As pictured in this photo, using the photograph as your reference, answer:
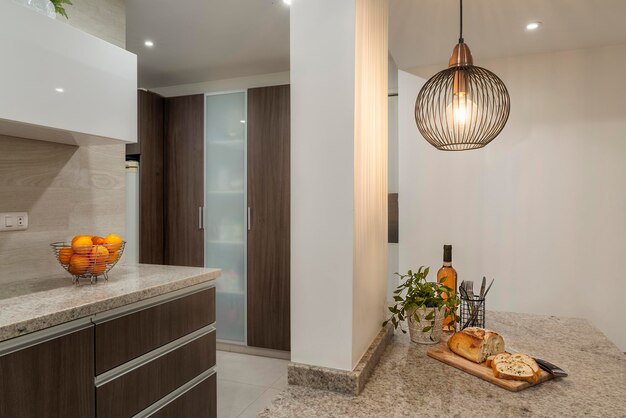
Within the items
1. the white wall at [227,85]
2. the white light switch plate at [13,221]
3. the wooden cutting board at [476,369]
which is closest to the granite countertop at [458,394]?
the wooden cutting board at [476,369]

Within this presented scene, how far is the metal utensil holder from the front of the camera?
4.71ft

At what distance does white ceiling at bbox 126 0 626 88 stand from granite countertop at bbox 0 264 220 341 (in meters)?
1.66

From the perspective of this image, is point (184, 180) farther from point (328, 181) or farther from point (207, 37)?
point (328, 181)

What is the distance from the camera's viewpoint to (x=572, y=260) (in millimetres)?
2650

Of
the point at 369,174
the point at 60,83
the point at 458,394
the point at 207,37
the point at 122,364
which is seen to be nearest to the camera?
the point at 458,394

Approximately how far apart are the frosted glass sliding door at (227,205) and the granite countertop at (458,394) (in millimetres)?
2589

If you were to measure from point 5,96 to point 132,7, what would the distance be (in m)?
1.45

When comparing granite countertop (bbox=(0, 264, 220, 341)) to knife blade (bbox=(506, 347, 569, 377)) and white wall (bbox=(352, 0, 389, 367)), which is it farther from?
knife blade (bbox=(506, 347, 569, 377))

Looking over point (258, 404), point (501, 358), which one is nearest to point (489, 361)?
point (501, 358)

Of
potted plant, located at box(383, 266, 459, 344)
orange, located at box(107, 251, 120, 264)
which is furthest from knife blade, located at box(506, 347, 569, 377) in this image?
orange, located at box(107, 251, 120, 264)

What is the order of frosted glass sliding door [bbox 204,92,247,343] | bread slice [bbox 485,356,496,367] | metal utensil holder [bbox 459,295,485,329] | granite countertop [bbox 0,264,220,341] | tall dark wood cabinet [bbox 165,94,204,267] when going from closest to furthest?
bread slice [bbox 485,356,496,367] < granite countertop [bbox 0,264,220,341] < metal utensil holder [bbox 459,295,485,329] < frosted glass sliding door [bbox 204,92,247,343] < tall dark wood cabinet [bbox 165,94,204,267]

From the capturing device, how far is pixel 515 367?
108 cm

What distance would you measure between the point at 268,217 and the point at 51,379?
2.39m

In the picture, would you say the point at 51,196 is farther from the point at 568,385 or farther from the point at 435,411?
the point at 568,385
